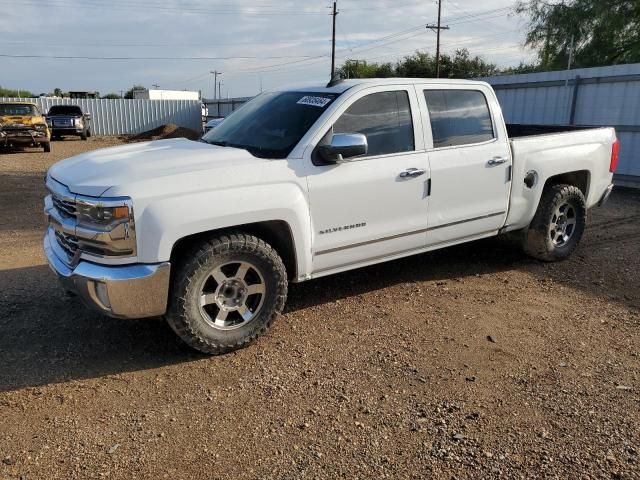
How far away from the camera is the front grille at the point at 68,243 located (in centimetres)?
379

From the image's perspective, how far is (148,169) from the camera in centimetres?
372

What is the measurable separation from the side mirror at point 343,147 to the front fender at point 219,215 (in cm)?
35

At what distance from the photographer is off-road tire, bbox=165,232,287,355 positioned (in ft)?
12.3

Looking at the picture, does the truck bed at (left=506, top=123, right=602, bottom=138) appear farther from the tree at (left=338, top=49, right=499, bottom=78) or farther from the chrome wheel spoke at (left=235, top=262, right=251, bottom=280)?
the tree at (left=338, top=49, right=499, bottom=78)

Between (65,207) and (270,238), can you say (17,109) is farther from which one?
(270,238)

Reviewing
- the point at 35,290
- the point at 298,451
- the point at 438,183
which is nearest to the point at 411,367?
the point at 298,451

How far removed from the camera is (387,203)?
15.1 feet

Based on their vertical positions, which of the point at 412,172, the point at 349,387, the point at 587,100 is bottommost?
the point at 349,387

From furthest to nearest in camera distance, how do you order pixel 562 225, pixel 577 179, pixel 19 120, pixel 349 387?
pixel 19 120 → pixel 577 179 → pixel 562 225 → pixel 349 387

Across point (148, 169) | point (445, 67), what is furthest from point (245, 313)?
point (445, 67)

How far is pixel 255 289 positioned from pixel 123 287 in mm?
958

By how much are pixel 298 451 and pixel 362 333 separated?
1578mm

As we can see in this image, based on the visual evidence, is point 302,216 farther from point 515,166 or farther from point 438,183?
point 515,166

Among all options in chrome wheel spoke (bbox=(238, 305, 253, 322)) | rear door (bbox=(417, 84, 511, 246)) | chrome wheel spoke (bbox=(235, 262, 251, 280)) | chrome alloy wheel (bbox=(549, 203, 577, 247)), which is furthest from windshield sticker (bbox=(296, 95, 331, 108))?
chrome alloy wheel (bbox=(549, 203, 577, 247))
